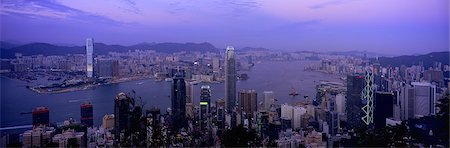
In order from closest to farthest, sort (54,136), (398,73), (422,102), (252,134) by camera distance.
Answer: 1. (252,134)
2. (54,136)
3. (422,102)
4. (398,73)

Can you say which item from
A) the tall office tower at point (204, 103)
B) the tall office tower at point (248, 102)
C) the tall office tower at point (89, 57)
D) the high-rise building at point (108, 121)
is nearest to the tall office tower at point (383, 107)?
the tall office tower at point (248, 102)

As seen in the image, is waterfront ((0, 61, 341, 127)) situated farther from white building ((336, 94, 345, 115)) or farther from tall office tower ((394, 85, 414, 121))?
tall office tower ((394, 85, 414, 121))

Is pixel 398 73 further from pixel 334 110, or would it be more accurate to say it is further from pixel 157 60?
pixel 157 60

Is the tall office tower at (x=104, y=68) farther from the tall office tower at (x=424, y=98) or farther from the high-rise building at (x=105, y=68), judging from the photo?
the tall office tower at (x=424, y=98)

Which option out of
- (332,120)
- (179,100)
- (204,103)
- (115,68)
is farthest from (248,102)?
(115,68)

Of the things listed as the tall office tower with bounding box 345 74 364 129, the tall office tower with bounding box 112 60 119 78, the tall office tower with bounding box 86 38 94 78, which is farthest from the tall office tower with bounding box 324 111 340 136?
the tall office tower with bounding box 86 38 94 78

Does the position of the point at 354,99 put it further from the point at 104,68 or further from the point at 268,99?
the point at 104,68

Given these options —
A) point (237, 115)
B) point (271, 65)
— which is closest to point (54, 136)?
point (237, 115)
